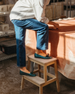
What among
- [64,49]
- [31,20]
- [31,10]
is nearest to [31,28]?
[31,20]

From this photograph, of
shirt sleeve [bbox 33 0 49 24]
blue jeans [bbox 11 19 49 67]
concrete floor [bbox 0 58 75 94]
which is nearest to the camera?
shirt sleeve [bbox 33 0 49 24]

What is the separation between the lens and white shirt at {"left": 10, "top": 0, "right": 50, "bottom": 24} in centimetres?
183

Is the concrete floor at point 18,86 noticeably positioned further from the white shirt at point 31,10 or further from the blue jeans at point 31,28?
the white shirt at point 31,10

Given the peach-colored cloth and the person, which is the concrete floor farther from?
the person

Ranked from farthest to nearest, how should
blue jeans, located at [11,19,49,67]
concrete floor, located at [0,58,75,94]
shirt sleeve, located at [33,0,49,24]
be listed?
concrete floor, located at [0,58,75,94], blue jeans, located at [11,19,49,67], shirt sleeve, located at [33,0,49,24]

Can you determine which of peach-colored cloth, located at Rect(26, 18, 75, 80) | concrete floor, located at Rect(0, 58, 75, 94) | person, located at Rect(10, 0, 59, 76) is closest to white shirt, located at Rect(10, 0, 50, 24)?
person, located at Rect(10, 0, 59, 76)

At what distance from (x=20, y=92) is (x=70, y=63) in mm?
824

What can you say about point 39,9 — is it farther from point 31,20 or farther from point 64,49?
point 64,49

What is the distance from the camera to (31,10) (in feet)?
6.45

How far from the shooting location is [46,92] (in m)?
2.16

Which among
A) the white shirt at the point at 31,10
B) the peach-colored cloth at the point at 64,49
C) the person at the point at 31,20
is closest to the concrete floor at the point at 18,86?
the peach-colored cloth at the point at 64,49

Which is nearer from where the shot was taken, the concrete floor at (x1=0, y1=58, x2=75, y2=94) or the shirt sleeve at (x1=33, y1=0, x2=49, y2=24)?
the shirt sleeve at (x1=33, y1=0, x2=49, y2=24)

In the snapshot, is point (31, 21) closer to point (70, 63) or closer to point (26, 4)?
point (26, 4)

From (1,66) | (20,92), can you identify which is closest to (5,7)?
(1,66)
